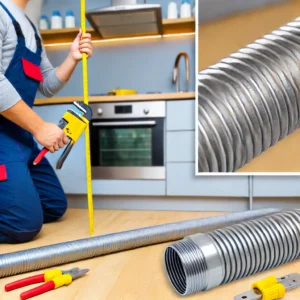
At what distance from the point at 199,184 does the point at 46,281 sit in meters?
1.23

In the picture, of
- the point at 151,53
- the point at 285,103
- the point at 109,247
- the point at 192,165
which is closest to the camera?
the point at 109,247

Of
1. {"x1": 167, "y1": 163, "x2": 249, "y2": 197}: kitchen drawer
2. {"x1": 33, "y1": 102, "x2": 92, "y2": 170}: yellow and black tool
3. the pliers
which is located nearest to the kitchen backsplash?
{"x1": 167, "y1": 163, "x2": 249, "y2": 197}: kitchen drawer

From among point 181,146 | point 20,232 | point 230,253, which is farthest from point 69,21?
point 230,253

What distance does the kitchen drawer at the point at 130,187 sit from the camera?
6.51 ft

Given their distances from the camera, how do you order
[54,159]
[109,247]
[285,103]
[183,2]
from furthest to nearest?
[183,2] → [54,159] → [285,103] → [109,247]

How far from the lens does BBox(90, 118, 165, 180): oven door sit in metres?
1.99

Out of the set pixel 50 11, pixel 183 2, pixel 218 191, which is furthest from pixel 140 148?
Result: pixel 50 11

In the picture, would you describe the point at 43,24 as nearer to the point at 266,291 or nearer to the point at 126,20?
Answer: the point at 126,20

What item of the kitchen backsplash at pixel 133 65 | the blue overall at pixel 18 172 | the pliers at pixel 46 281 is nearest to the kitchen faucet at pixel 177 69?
the kitchen backsplash at pixel 133 65

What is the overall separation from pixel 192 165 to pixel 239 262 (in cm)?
113

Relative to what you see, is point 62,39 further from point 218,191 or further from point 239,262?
point 239,262

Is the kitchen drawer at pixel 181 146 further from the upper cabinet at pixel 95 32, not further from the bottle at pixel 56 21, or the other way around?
the bottle at pixel 56 21

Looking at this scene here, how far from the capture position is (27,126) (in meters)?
1.20

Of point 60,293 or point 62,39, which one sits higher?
point 62,39
